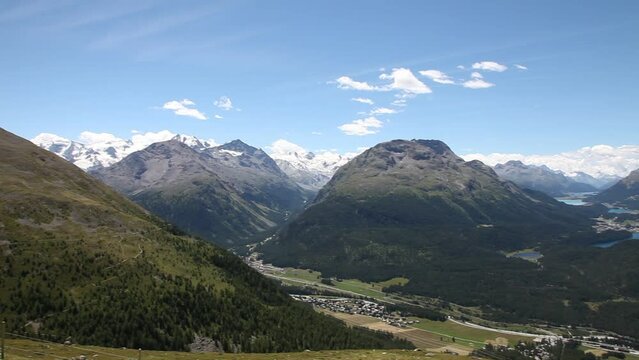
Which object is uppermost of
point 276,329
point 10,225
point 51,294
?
point 10,225

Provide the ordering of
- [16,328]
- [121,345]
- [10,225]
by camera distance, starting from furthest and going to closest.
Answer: [10,225]
[121,345]
[16,328]

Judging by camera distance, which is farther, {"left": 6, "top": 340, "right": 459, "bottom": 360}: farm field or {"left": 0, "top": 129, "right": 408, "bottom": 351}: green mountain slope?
{"left": 0, "top": 129, "right": 408, "bottom": 351}: green mountain slope

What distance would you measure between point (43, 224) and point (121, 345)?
69.9m

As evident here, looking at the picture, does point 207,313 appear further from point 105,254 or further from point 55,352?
point 55,352

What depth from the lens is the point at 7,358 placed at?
228 feet

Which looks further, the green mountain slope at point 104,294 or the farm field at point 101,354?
the green mountain slope at point 104,294

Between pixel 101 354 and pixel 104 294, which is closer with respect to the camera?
pixel 101 354

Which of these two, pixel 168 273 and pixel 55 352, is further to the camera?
pixel 168 273

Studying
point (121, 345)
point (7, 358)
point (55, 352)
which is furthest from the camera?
point (121, 345)

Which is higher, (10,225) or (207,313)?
(10,225)

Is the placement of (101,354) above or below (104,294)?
below

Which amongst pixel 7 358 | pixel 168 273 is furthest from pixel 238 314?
pixel 7 358

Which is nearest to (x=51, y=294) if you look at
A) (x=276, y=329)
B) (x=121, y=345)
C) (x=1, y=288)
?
(x=1, y=288)

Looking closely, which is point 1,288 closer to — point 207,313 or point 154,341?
point 154,341
